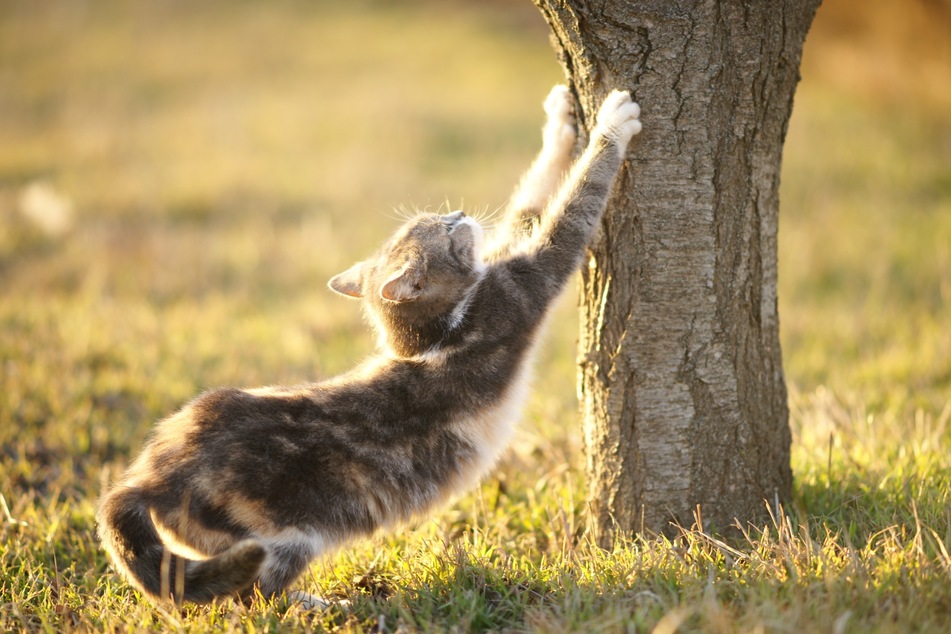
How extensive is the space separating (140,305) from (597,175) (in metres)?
5.23

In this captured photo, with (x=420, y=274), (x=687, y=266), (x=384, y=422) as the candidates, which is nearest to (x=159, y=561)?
(x=384, y=422)

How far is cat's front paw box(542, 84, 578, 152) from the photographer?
344cm

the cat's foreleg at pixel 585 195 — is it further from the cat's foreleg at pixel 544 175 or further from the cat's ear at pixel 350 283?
the cat's ear at pixel 350 283

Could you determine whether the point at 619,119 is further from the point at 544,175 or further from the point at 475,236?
the point at 475,236

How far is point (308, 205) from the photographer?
9602 mm

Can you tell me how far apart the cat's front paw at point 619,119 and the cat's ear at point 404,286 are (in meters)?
1.01

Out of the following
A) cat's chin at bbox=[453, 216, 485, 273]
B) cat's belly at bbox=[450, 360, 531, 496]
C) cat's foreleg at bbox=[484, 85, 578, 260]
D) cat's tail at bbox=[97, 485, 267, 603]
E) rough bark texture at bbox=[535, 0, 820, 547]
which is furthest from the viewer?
cat's chin at bbox=[453, 216, 485, 273]

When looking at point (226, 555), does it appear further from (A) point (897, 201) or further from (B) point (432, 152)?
(B) point (432, 152)

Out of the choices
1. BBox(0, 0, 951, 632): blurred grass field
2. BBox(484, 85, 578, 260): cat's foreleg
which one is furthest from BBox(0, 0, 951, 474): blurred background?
BBox(484, 85, 578, 260): cat's foreleg

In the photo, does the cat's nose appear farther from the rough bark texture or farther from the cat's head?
the rough bark texture

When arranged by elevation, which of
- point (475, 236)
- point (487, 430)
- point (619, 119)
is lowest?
point (487, 430)

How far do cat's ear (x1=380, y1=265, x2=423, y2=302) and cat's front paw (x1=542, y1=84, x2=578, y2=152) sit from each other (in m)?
0.86

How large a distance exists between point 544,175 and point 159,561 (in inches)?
90.0

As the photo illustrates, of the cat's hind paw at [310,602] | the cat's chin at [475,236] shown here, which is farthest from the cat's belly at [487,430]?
the cat's hind paw at [310,602]
